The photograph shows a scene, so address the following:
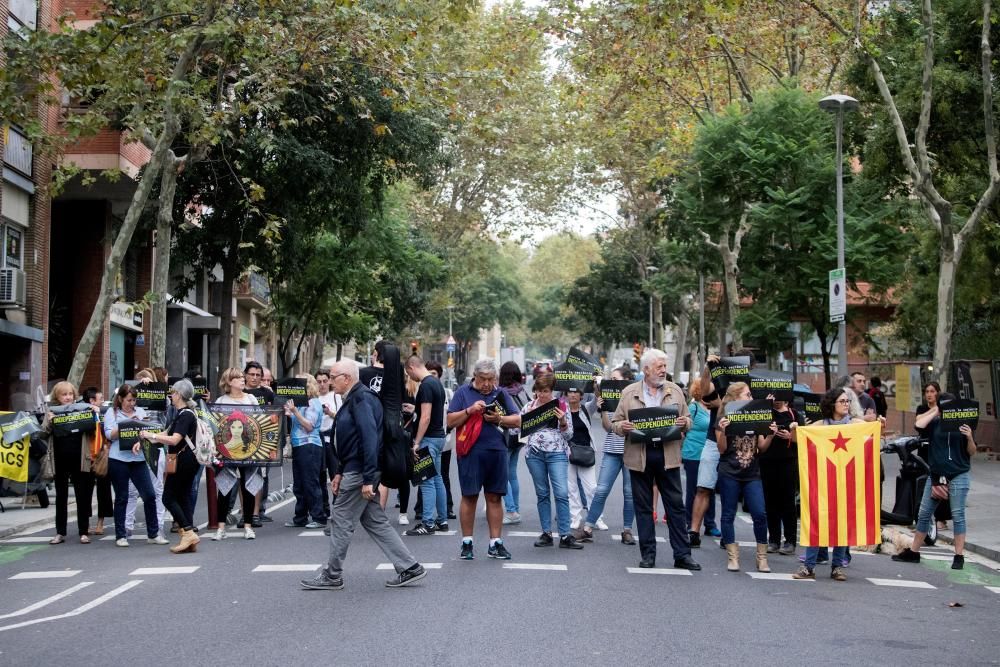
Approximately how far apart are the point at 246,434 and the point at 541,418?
316cm

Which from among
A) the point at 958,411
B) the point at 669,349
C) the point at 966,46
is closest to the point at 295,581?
the point at 958,411

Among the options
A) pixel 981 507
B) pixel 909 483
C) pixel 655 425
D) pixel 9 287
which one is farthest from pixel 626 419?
pixel 9 287

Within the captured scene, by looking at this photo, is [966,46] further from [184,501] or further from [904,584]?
[184,501]

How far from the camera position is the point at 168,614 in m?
8.26

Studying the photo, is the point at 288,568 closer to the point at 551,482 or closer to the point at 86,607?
the point at 86,607

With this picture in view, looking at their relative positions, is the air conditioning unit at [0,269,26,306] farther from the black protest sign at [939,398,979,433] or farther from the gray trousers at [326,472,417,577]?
the black protest sign at [939,398,979,433]

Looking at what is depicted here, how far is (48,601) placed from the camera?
895cm

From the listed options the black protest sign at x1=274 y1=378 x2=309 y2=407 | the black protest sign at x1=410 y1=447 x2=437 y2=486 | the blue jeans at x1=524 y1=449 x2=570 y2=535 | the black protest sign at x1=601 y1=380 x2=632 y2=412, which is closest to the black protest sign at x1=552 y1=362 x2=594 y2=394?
the black protest sign at x1=601 y1=380 x2=632 y2=412

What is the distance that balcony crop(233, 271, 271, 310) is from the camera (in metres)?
42.6

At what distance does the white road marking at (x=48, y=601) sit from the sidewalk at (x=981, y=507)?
8785mm

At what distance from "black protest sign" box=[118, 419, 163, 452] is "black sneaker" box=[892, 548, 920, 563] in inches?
290

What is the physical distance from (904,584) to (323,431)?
22.2 ft

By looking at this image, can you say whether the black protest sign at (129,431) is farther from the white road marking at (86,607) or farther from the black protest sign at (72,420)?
the white road marking at (86,607)

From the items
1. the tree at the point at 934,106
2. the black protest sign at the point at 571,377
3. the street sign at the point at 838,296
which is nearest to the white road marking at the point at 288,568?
the black protest sign at the point at 571,377
